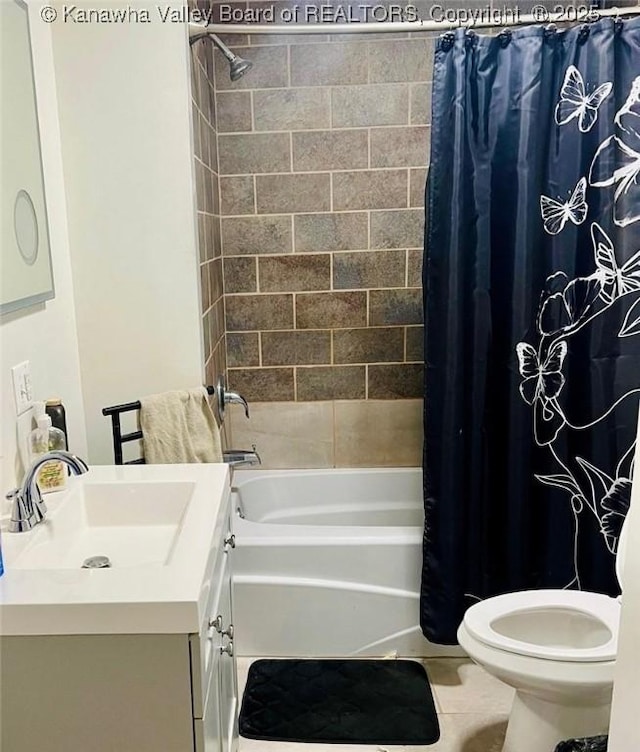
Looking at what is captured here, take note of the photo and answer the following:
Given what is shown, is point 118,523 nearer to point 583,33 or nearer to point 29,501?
point 29,501

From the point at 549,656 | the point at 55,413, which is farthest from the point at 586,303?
the point at 55,413

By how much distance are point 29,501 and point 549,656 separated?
125 cm

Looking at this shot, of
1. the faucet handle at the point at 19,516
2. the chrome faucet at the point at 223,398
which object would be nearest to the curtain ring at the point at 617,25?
the chrome faucet at the point at 223,398

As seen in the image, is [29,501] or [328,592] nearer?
[29,501]

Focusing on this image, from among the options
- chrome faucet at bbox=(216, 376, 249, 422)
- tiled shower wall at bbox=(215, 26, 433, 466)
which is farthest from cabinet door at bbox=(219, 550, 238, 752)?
tiled shower wall at bbox=(215, 26, 433, 466)

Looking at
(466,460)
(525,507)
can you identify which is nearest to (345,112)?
(466,460)

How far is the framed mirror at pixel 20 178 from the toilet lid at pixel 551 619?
1384 mm

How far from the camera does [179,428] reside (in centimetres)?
201

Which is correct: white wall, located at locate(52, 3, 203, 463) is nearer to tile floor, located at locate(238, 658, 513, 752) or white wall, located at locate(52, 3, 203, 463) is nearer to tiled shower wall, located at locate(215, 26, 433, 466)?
tiled shower wall, located at locate(215, 26, 433, 466)

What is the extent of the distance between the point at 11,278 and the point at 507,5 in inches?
88.3

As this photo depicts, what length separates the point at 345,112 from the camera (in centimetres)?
272

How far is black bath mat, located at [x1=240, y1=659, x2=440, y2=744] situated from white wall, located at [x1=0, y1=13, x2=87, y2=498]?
0.97 meters

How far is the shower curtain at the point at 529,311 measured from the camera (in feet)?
6.35

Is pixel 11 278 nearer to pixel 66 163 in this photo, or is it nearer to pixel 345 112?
pixel 66 163
